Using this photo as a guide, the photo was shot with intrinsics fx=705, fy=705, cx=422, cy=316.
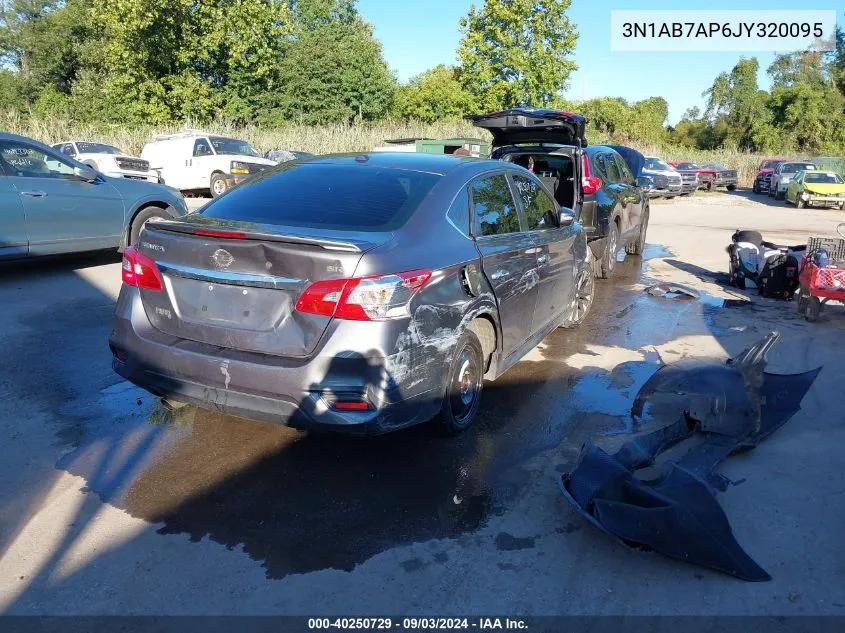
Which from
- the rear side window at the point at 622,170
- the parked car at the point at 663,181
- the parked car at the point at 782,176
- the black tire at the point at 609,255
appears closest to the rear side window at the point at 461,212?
the black tire at the point at 609,255

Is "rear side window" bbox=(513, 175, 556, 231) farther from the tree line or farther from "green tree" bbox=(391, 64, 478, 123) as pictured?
"green tree" bbox=(391, 64, 478, 123)

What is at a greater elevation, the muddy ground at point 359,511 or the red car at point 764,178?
the red car at point 764,178

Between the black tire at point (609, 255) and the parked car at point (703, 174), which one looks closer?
the black tire at point (609, 255)

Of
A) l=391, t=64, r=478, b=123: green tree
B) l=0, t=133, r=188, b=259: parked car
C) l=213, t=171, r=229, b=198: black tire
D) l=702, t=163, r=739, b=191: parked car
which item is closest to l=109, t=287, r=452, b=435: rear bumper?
l=0, t=133, r=188, b=259: parked car

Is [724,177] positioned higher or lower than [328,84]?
lower

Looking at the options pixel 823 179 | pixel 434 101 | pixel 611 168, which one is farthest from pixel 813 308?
pixel 434 101

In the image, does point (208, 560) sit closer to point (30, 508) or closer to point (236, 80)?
point (30, 508)

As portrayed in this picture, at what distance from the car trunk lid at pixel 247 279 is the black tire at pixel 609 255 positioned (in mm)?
6788

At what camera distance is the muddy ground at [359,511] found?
9.43 feet

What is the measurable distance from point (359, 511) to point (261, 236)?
147 centimetres

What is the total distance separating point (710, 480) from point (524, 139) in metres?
7.68

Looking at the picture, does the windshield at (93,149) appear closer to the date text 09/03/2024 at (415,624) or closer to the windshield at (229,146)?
the windshield at (229,146)

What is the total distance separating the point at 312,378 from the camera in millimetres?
3451

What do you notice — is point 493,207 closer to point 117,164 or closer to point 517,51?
point 117,164
